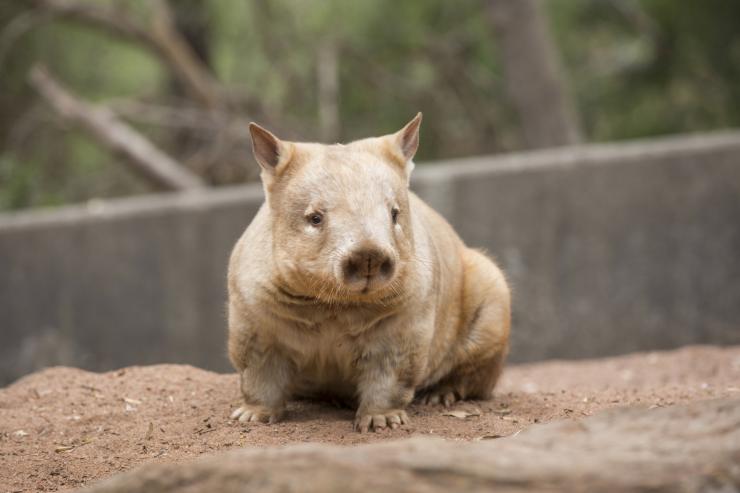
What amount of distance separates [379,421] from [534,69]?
7019mm

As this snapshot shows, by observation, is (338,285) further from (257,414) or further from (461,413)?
(461,413)

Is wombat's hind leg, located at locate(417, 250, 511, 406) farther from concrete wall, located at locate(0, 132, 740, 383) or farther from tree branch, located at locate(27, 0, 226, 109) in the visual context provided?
tree branch, located at locate(27, 0, 226, 109)

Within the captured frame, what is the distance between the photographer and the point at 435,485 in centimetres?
235

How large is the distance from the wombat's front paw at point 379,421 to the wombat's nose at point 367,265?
719 mm

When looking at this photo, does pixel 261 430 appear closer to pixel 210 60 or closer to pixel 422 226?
pixel 422 226

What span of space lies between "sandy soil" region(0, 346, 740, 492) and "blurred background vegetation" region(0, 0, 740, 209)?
572cm

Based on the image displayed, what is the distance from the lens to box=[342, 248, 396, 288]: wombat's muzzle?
3.69m

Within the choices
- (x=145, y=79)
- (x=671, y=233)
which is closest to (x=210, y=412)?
(x=671, y=233)

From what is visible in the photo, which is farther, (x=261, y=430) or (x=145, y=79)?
(x=145, y=79)

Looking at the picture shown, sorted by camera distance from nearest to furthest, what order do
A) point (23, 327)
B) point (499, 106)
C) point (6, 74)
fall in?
point (23, 327) → point (6, 74) → point (499, 106)

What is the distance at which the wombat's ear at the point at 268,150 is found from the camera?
168 inches

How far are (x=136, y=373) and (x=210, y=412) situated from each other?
32.3 inches

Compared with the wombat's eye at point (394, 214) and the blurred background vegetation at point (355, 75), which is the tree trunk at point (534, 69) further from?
the wombat's eye at point (394, 214)

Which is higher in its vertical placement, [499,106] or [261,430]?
[499,106]
